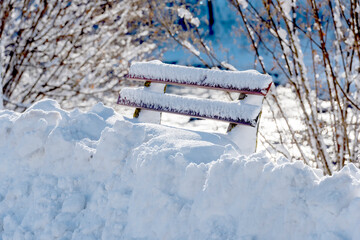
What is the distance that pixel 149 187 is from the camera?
2.81 m

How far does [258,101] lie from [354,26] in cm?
104

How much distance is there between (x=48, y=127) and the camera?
138 inches

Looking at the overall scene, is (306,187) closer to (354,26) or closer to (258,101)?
(258,101)

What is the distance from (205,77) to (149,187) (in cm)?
139

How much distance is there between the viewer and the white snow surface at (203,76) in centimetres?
371

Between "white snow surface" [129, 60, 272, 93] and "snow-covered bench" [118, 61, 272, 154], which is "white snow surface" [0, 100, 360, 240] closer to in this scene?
"snow-covered bench" [118, 61, 272, 154]

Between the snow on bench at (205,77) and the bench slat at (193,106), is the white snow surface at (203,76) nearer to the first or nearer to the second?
the snow on bench at (205,77)

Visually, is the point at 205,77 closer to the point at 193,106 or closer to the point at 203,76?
the point at 203,76

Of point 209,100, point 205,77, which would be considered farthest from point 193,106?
point 205,77

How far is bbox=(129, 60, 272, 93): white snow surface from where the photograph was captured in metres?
3.71

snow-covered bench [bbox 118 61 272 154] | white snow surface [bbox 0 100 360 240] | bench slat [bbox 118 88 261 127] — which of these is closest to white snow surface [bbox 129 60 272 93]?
snow-covered bench [bbox 118 61 272 154]

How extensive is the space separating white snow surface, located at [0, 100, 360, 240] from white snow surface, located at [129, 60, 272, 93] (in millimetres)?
477

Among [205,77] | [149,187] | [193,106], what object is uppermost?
[205,77]

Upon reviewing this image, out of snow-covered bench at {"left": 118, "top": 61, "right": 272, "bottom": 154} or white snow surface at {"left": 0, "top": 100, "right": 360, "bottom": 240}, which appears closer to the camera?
white snow surface at {"left": 0, "top": 100, "right": 360, "bottom": 240}
